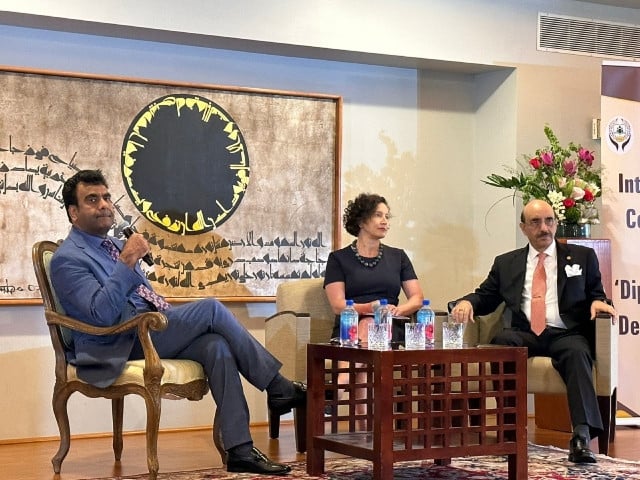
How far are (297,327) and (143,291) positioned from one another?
3.00 feet

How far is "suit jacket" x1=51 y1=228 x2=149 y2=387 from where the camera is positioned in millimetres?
4109

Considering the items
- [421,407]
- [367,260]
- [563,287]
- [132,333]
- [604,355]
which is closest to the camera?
[421,407]

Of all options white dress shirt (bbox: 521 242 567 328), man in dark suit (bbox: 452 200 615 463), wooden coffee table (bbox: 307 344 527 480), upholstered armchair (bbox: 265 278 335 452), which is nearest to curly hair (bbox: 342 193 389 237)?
upholstered armchair (bbox: 265 278 335 452)

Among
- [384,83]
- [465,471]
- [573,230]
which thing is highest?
[384,83]

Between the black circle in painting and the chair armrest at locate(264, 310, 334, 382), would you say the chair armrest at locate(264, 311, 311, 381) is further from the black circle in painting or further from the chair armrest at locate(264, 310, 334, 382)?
the black circle in painting

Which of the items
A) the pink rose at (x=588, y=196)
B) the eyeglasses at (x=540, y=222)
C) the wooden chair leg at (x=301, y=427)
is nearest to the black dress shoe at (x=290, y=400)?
the wooden chair leg at (x=301, y=427)

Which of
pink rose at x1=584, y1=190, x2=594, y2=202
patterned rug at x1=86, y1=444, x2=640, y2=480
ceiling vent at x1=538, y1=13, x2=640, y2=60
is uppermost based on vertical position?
ceiling vent at x1=538, y1=13, x2=640, y2=60

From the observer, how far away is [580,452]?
4.48 meters

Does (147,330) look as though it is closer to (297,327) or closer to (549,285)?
(297,327)

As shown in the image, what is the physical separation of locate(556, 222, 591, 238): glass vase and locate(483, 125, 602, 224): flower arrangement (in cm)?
2

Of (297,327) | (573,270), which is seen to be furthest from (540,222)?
(297,327)

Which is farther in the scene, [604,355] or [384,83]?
[384,83]

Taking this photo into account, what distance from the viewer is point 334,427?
4227mm

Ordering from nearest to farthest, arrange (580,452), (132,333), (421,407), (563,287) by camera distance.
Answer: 1. (421,407)
2. (132,333)
3. (580,452)
4. (563,287)
